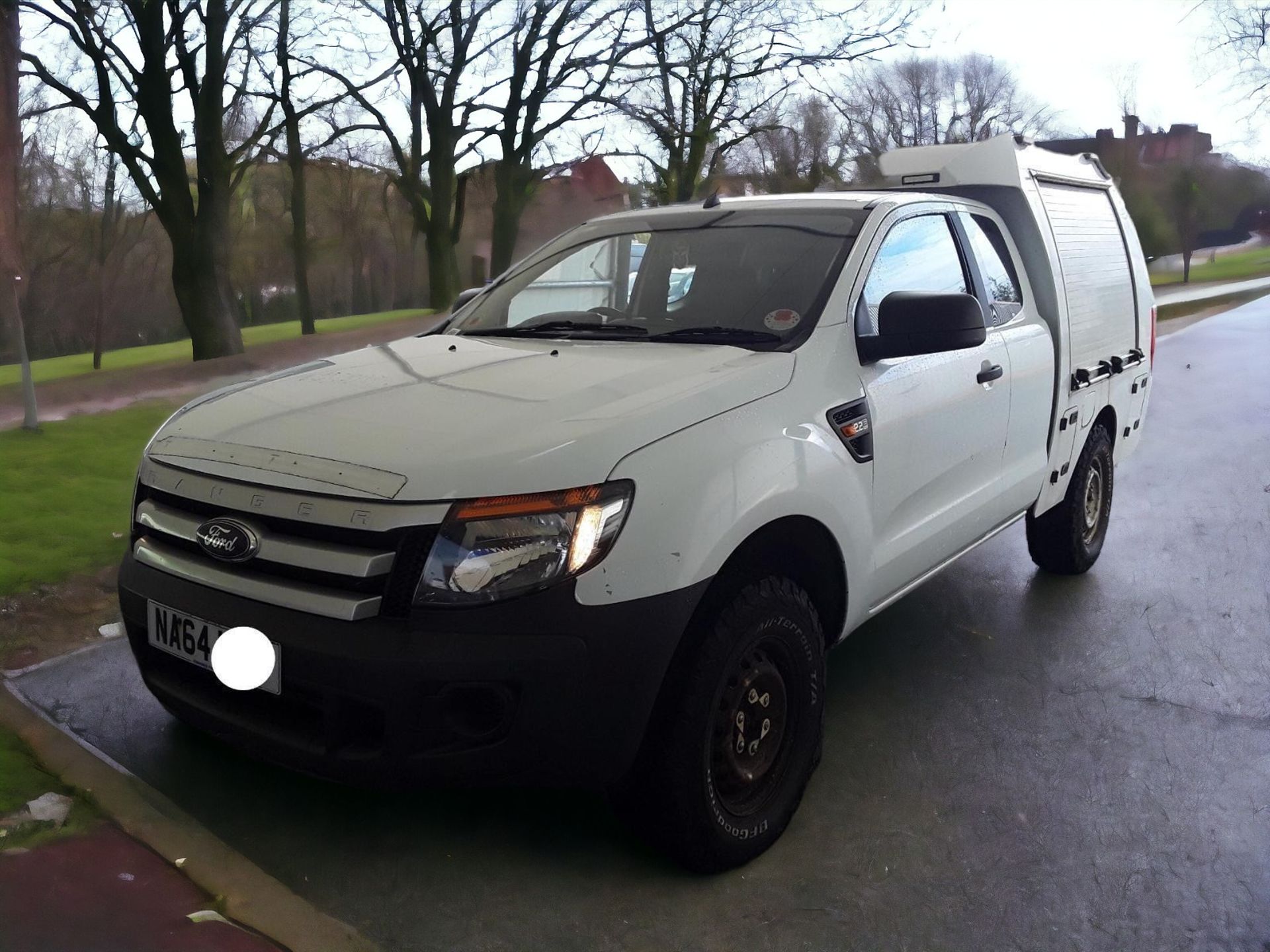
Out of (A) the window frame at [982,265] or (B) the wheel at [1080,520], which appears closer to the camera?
(A) the window frame at [982,265]

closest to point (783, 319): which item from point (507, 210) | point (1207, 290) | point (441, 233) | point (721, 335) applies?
point (721, 335)

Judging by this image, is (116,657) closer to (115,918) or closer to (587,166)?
(115,918)

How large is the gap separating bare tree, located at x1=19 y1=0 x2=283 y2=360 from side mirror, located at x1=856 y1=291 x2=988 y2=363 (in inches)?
146

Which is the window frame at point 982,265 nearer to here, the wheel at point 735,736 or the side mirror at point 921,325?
the side mirror at point 921,325

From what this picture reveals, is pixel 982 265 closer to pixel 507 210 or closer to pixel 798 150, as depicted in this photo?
pixel 507 210

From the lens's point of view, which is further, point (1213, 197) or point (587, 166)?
point (1213, 197)

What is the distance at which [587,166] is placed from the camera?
24.2 ft

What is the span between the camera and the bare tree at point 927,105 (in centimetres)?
931

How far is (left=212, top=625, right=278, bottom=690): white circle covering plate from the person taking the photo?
2.22m

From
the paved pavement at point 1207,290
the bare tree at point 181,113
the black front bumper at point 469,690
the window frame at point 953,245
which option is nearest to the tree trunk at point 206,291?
the bare tree at point 181,113

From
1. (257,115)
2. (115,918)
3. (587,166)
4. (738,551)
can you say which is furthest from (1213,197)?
(115,918)

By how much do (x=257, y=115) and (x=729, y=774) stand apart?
4.44 meters

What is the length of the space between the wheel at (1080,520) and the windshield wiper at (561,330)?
2423mm

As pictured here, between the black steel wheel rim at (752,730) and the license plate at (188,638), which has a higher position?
the license plate at (188,638)
